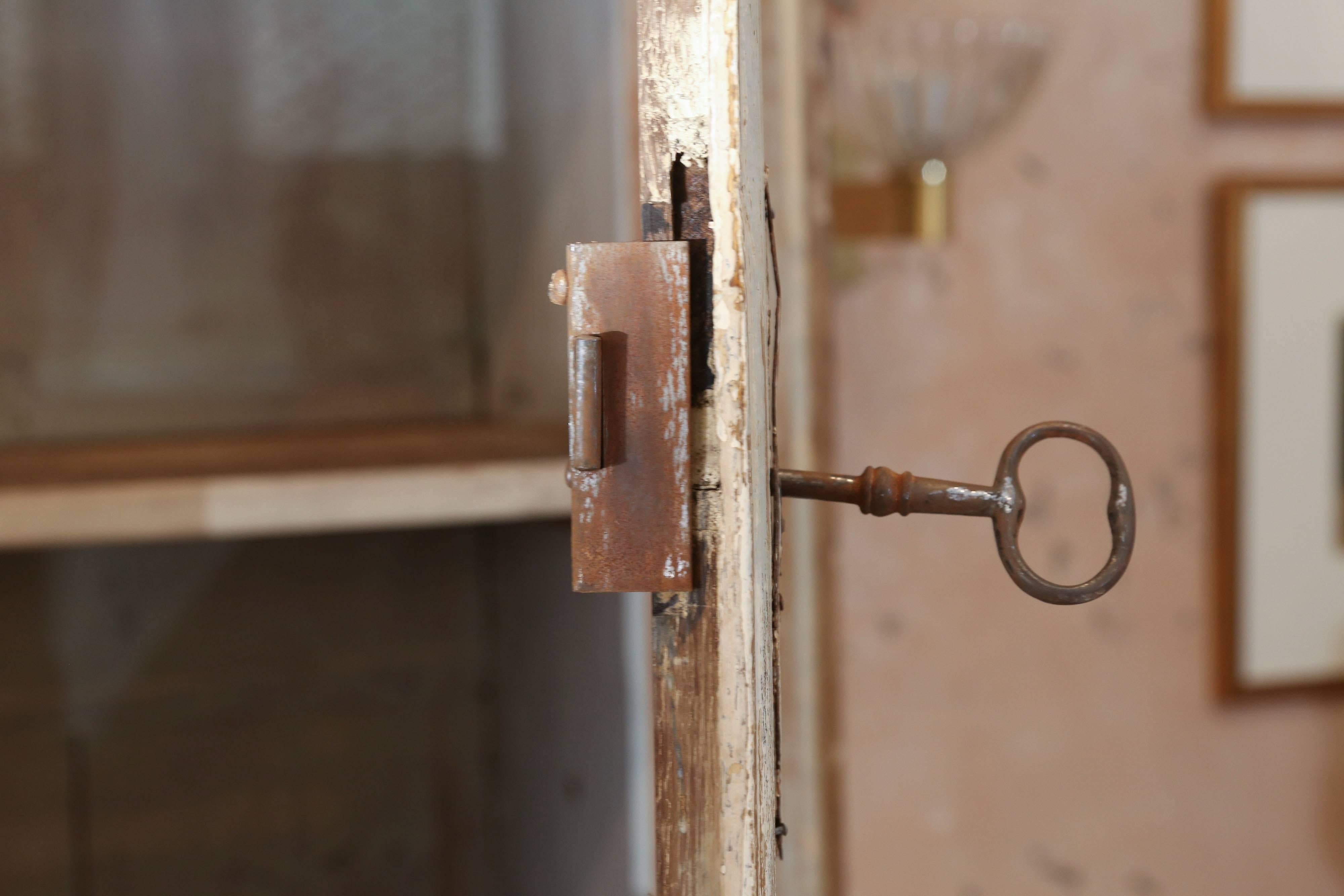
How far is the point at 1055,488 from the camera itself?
109 cm

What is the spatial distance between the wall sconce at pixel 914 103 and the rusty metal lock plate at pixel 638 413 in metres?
0.76

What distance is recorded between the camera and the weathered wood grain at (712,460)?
297 mm

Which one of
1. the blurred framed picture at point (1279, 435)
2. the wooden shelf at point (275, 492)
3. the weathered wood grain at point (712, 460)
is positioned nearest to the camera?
the weathered wood grain at point (712, 460)

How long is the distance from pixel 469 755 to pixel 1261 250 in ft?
3.39

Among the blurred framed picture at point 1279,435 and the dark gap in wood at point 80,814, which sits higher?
the blurred framed picture at point 1279,435

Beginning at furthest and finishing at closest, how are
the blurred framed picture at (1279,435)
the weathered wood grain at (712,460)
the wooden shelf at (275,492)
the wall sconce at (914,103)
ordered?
1. the blurred framed picture at (1279,435)
2. the wall sconce at (914,103)
3. the wooden shelf at (275,492)
4. the weathered wood grain at (712,460)

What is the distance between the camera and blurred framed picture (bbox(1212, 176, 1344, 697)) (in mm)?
1105

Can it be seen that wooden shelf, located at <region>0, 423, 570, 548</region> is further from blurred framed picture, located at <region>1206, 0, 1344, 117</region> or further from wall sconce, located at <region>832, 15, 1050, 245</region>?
blurred framed picture, located at <region>1206, 0, 1344, 117</region>

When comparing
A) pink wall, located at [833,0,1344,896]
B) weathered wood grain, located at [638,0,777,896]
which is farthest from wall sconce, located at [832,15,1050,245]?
weathered wood grain, located at [638,0,777,896]

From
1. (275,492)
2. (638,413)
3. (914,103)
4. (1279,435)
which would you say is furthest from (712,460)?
(1279,435)

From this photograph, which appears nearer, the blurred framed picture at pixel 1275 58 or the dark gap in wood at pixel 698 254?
the dark gap in wood at pixel 698 254

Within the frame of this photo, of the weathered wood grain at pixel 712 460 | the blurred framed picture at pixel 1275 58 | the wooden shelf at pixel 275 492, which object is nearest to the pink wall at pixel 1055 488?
the blurred framed picture at pixel 1275 58

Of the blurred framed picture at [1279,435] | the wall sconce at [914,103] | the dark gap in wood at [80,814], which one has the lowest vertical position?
the dark gap in wood at [80,814]

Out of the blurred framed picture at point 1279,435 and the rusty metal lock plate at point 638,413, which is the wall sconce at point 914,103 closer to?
the blurred framed picture at point 1279,435
